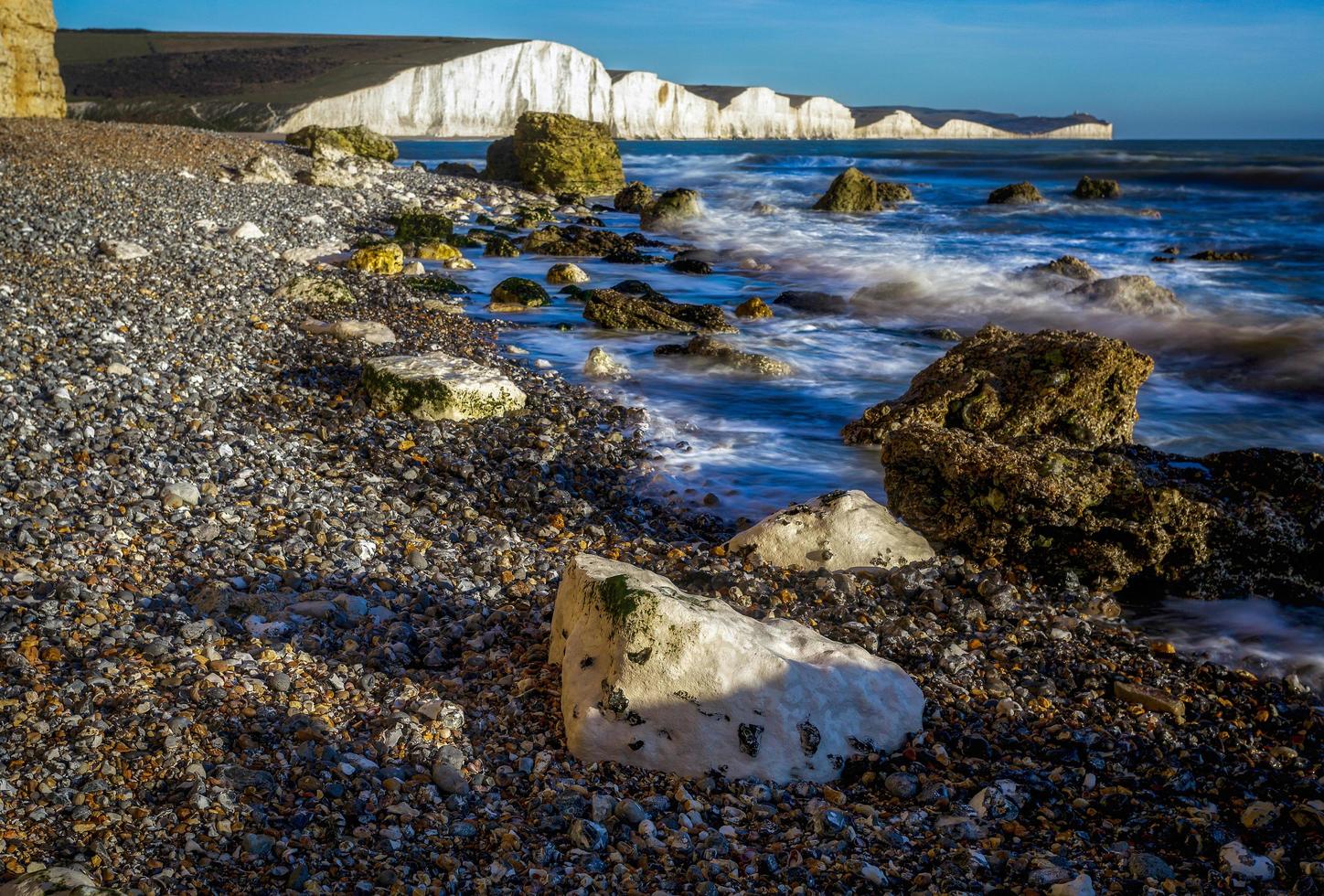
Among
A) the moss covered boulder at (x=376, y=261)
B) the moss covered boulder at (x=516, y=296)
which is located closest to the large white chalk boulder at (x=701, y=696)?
the moss covered boulder at (x=516, y=296)

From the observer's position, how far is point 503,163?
88.5ft

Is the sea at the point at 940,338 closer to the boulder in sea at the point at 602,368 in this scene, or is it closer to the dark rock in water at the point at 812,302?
the boulder in sea at the point at 602,368

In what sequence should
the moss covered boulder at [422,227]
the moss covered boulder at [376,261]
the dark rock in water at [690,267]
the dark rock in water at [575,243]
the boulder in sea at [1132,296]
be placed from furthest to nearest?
the dark rock in water at [575,243] → the dark rock in water at [690,267] → the moss covered boulder at [422,227] → the boulder in sea at [1132,296] → the moss covered boulder at [376,261]

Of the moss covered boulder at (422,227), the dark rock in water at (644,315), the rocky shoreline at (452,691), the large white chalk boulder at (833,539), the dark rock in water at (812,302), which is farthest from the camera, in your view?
the moss covered boulder at (422,227)

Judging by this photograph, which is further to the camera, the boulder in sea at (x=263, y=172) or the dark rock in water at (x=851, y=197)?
the dark rock in water at (x=851, y=197)

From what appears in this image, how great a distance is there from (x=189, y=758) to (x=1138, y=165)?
50.2 meters

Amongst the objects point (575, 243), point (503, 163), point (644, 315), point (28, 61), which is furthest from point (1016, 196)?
point (28, 61)

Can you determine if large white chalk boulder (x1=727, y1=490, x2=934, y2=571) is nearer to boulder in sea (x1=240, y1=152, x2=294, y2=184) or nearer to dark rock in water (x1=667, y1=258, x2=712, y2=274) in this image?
dark rock in water (x1=667, y1=258, x2=712, y2=274)

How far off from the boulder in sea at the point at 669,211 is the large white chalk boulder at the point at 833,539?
17235 millimetres

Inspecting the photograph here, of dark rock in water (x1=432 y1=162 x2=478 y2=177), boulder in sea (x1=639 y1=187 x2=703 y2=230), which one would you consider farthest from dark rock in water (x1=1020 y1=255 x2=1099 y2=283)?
dark rock in water (x1=432 y1=162 x2=478 y2=177)

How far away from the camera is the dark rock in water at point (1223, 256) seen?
16984mm

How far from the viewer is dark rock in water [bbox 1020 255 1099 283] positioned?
13.6m

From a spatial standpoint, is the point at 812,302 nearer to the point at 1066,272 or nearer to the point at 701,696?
the point at 1066,272

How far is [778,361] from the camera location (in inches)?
342
